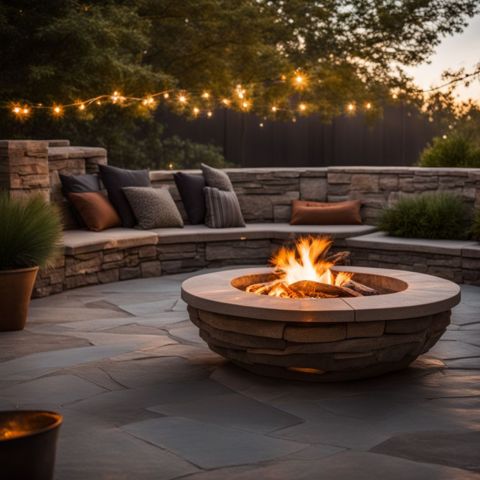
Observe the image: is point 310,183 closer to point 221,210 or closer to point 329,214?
point 329,214

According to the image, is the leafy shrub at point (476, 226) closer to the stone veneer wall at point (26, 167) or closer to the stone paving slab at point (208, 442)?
the stone veneer wall at point (26, 167)

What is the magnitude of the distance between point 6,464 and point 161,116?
12.4 meters

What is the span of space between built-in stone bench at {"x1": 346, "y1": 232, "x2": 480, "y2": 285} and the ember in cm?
225

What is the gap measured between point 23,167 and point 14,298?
A: 62.6 inches

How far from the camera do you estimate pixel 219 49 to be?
12281mm

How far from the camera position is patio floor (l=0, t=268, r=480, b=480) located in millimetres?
3164

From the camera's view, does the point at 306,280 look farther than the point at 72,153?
No

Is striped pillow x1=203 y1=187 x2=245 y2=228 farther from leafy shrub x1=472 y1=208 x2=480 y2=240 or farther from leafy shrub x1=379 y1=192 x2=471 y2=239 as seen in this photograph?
leafy shrub x1=472 y1=208 x2=480 y2=240

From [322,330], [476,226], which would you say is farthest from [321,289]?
[476,226]

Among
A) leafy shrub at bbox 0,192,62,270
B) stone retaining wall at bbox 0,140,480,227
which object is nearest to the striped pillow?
stone retaining wall at bbox 0,140,480,227

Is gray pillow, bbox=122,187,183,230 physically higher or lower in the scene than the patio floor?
higher

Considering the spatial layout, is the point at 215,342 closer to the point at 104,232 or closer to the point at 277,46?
the point at 104,232

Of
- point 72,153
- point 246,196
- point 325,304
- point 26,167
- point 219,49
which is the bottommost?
point 325,304

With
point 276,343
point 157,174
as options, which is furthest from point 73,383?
point 157,174
